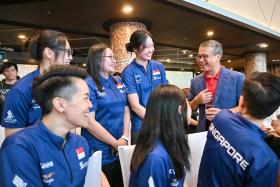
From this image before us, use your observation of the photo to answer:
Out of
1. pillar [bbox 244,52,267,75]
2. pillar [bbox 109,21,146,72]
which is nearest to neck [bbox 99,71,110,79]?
pillar [bbox 109,21,146,72]

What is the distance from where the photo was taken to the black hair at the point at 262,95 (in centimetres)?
131

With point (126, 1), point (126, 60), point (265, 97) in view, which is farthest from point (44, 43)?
point (126, 60)

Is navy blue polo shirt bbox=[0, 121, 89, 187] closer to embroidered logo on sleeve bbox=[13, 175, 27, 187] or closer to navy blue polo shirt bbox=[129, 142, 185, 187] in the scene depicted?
embroidered logo on sleeve bbox=[13, 175, 27, 187]

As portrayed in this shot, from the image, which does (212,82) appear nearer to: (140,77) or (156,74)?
(156,74)

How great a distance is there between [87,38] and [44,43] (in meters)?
5.84

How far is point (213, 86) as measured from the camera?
2586 millimetres

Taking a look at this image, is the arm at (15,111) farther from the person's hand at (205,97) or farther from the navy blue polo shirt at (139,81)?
the person's hand at (205,97)

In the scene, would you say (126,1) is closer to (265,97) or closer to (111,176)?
(111,176)

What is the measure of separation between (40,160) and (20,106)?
56 cm

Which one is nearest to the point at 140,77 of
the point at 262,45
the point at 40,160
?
the point at 40,160

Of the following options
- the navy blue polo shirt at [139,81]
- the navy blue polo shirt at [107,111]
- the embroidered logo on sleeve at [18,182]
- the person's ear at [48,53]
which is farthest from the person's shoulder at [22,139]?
the navy blue polo shirt at [139,81]

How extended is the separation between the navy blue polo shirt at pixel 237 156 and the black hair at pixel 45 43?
1.01 metres

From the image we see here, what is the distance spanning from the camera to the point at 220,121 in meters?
1.43

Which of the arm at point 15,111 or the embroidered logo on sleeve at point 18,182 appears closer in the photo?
the embroidered logo on sleeve at point 18,182
